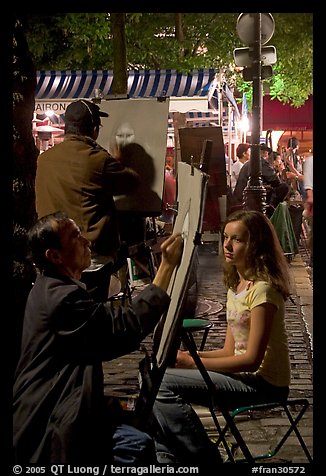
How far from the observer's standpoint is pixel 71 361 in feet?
8.55

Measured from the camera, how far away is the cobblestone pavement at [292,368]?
4.12 m

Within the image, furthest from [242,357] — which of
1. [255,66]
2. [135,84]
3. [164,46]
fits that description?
[164,46]

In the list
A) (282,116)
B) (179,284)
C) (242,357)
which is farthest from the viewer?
(282,116)

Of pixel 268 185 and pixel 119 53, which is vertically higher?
pixel 119 53

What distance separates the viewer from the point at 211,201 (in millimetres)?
8430

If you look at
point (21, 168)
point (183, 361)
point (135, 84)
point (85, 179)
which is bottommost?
point (183, 361)

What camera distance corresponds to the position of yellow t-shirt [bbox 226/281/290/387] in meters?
3.12

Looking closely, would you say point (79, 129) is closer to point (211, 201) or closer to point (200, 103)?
point (211, 201)

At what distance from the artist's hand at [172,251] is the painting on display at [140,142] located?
2.02 m

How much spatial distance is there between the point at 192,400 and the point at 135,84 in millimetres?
8494

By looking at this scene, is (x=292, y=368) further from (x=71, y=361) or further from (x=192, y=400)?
(x=71, y=361)

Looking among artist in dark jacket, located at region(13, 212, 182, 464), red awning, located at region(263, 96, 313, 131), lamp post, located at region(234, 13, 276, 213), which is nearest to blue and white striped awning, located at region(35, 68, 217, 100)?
lamp post, located at region(234, 13, 276, 213)

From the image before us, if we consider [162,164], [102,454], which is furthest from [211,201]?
[102,454]

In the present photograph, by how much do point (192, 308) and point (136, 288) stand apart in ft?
4.32
